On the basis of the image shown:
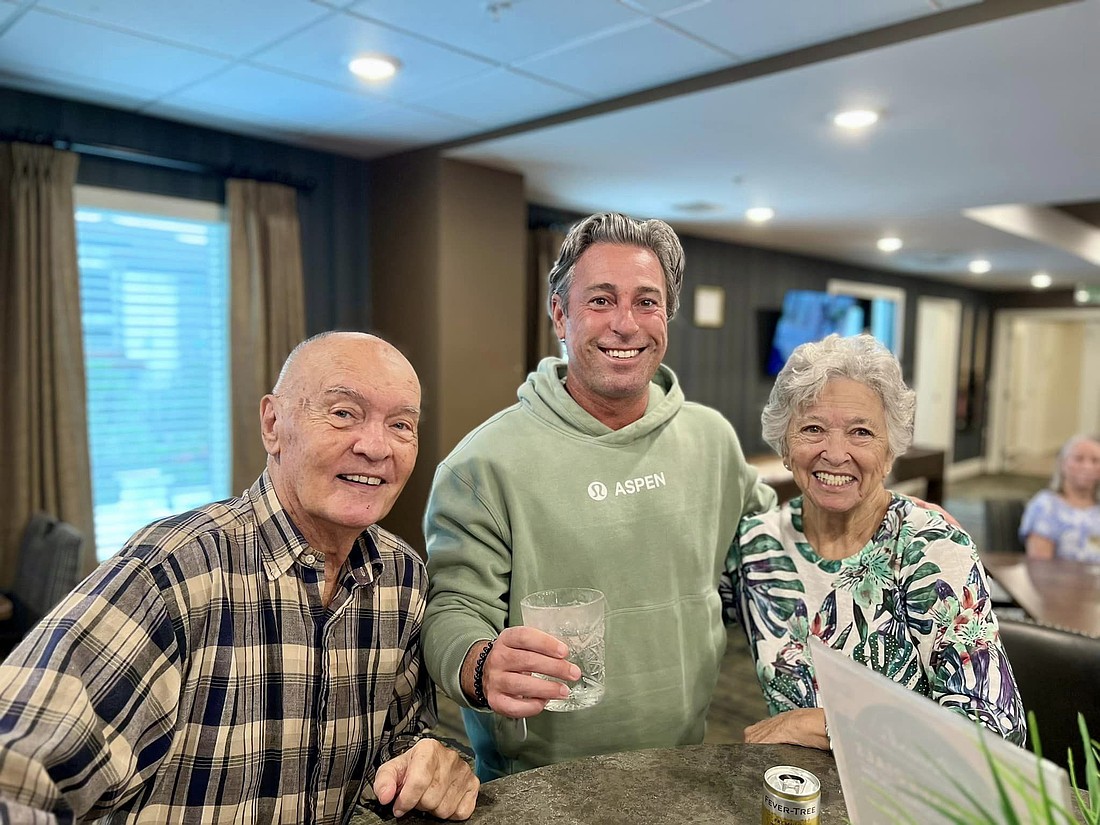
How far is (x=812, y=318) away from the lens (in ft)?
25.9

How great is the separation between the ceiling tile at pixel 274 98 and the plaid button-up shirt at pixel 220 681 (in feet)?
7.76

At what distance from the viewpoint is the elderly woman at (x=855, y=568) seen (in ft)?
3.85

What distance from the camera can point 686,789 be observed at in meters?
1.09

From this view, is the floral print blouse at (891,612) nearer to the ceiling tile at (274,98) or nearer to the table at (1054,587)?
the table at (1054,587)

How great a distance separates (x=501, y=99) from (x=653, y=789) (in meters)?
2.81

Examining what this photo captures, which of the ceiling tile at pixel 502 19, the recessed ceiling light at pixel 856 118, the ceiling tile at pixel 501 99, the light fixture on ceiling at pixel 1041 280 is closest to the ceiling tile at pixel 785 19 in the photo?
the ceiling tile at pixel 502 19

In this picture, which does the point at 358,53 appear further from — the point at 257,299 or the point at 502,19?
the point at 257,299

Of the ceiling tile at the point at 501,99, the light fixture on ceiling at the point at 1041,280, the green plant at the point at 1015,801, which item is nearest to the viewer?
the green plant at the point at 1015,801

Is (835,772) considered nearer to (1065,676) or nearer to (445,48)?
(1065,676)

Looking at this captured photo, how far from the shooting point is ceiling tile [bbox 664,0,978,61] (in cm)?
223

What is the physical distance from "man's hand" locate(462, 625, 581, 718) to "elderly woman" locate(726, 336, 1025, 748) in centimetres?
43

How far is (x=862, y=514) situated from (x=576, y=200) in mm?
4286

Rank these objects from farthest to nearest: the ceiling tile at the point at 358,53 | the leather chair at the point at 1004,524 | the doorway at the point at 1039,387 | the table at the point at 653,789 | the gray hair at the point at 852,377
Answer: the doorway at the point at 1039,387, the leather chair at the point at 1004,524, the ceiling tile at the point at 358,53, the gray hair at the point at 852,377, the table at the point at 653,789

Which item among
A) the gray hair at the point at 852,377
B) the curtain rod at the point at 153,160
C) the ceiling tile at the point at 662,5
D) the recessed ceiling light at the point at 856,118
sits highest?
the ceiling tile at the point at 662,5
